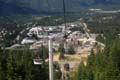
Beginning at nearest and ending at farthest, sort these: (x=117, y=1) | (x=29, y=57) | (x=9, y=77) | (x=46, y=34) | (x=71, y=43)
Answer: (x=46, y=34) → (x=9, y=77) → (x=29, y=57) → (x=71, y=43) → (x=117, y=1)

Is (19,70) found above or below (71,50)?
above

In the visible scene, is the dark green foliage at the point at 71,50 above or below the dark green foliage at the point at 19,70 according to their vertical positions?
below

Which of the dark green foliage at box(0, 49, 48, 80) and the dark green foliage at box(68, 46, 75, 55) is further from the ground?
the dark green foliage at box(0, 49, 48, 80)

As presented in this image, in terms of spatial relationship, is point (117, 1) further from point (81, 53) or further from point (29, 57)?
point (29, 57)

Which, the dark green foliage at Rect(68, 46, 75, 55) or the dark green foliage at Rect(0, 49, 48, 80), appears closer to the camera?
the dark green foliage at Rect(0, 49, 48, 80)

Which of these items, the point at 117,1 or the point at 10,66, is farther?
the point at 117,1

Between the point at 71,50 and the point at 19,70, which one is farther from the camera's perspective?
the point at 71,50

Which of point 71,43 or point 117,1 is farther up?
point 117,1

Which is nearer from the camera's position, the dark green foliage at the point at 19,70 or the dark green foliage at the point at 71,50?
the dark green foliage at the point at 19,70

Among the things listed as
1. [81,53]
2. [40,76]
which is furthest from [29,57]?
[81,53]

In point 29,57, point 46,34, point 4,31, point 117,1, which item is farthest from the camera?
point 117,1
